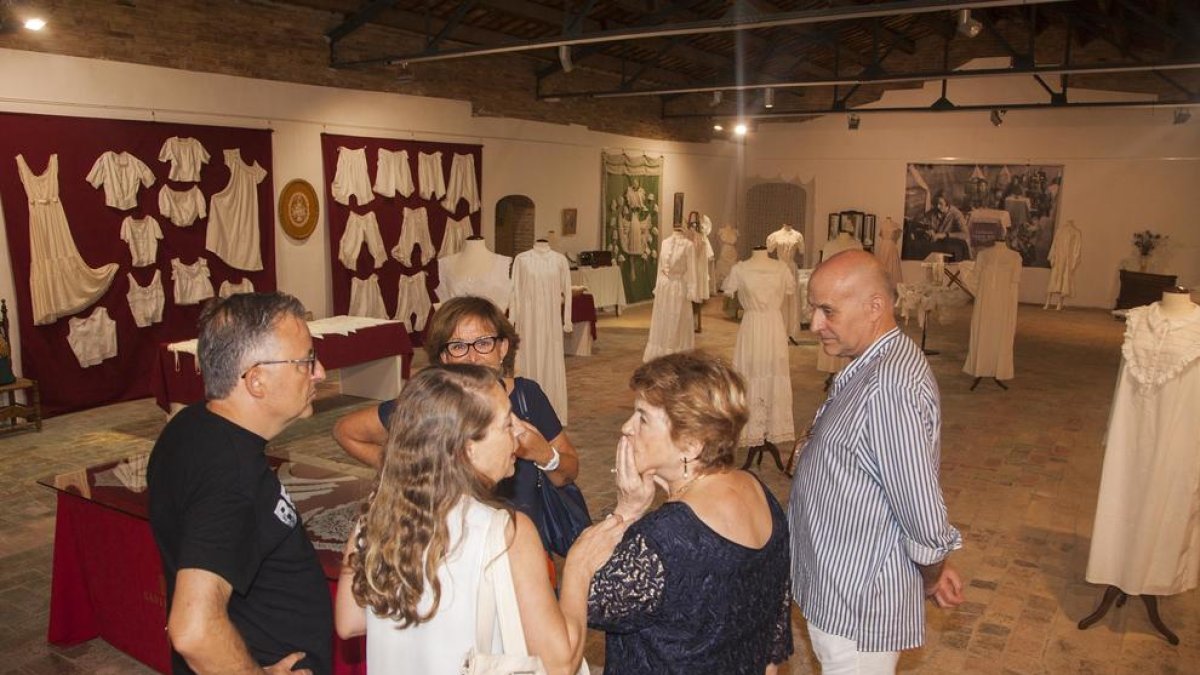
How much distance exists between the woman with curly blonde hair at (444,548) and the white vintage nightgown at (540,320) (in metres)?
6.42

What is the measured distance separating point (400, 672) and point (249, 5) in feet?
33.0

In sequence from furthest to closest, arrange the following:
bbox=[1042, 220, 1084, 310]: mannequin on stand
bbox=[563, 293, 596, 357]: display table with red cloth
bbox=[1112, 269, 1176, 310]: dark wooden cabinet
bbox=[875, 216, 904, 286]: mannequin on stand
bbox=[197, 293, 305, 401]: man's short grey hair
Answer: bbox=[1042, 220, 1084, 310]: mannequin on stand → bbox=[1112, 269, 1176, 310]: dark wooden cabinet → bbox=[875, 216, 904, 286]: mannequin on stand → bbox=[563, 293, 596, 357]: display table with red cloth → bbox=[197, 293, 305, 401]: man's short grey hair

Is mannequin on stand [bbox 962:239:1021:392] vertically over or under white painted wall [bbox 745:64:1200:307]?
under

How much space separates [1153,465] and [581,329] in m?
8.27

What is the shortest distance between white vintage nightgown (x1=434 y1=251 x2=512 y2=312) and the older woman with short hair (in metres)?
6.37

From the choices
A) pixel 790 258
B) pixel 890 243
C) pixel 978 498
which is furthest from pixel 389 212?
pixel 978 498

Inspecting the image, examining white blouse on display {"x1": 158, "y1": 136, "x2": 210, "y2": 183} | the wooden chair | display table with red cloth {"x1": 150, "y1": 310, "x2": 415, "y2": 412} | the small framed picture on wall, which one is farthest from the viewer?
the small framed picture on wall

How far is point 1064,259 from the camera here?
1764cm

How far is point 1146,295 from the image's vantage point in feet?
53.1

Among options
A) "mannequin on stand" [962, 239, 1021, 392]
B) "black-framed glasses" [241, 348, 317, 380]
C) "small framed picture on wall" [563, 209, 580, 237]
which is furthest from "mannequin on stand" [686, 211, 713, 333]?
"black-framed glasses" [241, 348, 317, 380]

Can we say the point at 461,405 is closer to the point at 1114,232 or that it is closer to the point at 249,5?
the point at 249,5

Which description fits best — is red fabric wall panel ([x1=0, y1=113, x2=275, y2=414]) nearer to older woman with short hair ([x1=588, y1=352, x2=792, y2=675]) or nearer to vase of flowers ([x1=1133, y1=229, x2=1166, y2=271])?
older woman with short hair ([x1=588, y1=352, x2=792, y2=675])

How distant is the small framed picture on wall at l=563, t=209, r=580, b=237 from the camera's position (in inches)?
611

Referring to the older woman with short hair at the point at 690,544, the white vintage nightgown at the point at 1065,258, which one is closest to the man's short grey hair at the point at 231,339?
the older woman with short hair at the point at 690,544
